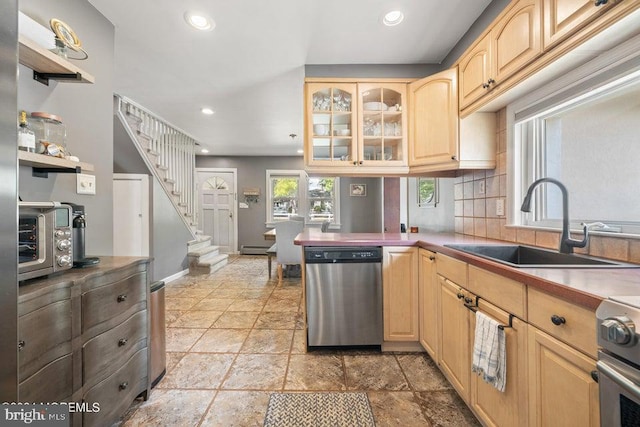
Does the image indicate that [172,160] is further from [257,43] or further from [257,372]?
[257,372]

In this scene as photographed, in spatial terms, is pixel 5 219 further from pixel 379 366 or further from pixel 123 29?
pixel 123 29

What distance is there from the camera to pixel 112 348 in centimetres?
124

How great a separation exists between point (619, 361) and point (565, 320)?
194mm

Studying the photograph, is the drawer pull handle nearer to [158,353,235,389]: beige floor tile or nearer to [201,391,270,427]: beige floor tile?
[201,391,270,427]: beige floor tile

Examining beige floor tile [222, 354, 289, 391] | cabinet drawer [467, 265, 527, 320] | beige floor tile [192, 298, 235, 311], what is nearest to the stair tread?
beige floor tile [192, 298, 235, 311]

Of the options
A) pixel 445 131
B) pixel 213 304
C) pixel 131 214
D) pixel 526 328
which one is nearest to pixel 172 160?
pixel 131 214

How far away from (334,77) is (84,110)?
1902mm

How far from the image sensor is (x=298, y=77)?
2748mm

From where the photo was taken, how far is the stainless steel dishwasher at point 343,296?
6.47 feet

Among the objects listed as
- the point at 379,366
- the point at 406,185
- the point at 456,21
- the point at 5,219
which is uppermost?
the point at 456,21

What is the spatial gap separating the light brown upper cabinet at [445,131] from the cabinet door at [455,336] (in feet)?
3.06

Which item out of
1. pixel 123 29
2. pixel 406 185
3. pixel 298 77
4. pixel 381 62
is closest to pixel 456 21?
pixel 381 62

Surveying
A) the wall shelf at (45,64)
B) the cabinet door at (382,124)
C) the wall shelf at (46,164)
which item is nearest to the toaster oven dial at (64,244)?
the wall shelf at (46,164)

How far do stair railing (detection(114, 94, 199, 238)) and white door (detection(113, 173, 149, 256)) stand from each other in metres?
0.31
